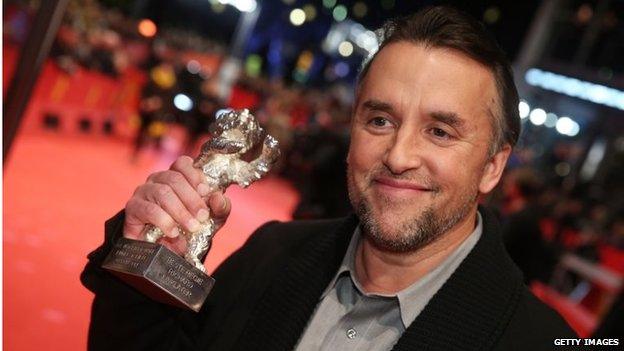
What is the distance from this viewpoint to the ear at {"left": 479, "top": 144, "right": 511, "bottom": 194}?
189cm

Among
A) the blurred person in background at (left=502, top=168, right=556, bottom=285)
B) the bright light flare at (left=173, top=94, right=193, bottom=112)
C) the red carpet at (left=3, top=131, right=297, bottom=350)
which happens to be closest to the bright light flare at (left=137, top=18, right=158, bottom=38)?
the bright light flare at (left=173, top=94, right=193, bottom=112)

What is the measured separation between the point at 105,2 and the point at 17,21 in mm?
11513

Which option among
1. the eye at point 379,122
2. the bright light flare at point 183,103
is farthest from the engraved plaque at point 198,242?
the bright light flare at point 183,103

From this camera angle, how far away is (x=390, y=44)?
74.1 inches

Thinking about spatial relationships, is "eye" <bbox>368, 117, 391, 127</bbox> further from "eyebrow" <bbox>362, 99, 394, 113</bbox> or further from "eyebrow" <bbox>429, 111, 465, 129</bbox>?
"eyebrow" <bbox>429, 111, 465, 129</bbox>

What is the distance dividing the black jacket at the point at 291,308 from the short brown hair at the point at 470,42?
31cm

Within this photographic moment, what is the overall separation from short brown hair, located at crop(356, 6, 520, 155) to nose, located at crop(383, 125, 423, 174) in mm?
278

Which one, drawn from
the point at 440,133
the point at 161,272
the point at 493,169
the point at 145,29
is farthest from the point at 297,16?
the point at 161,272

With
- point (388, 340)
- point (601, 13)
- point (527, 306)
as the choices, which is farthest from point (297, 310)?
point (601, 13)

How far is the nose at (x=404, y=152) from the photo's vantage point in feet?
5.53

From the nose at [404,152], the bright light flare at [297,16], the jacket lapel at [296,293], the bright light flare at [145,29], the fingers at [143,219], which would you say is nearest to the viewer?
the fingers at [143,219]

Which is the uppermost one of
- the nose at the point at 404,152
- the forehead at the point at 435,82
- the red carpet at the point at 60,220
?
the forehead at the point at 435,82

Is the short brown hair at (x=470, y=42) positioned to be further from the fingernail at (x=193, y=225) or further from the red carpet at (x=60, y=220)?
the red carpet at (x=60, y=220)

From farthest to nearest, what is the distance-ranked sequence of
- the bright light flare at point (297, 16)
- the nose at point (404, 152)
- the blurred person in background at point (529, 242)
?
the bright light flare at point (297, 16)
the blurred person in background at point (529, 242)
the nose at point (404, 152)
